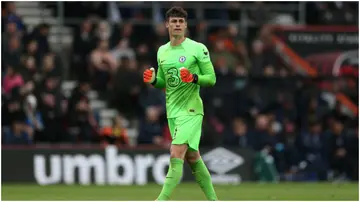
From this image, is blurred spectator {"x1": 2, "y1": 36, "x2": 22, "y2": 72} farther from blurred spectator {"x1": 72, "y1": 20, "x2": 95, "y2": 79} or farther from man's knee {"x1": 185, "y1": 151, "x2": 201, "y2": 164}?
man's knee {"x1": 185, "y1": 151, "x2": 201, "y2": 164}

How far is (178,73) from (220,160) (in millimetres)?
9901

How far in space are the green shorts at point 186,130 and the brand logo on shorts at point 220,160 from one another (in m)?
9.65

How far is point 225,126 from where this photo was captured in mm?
24109

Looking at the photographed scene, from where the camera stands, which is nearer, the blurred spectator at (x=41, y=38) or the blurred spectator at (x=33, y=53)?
the blurred spectator at (x=33, y=53)

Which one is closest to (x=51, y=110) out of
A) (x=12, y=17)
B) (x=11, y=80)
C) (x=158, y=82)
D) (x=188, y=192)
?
(x=11, y=80)

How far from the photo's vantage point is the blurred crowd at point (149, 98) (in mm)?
22906

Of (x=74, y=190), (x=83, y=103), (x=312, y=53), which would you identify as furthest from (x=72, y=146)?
(x=312, y=53)

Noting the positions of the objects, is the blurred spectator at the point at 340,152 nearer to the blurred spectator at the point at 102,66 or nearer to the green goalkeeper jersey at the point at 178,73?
the blurred spectator at the point at 102,66

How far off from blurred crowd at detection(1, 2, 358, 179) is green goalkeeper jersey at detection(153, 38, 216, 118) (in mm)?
9310

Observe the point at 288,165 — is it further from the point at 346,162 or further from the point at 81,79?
the point at 81,79

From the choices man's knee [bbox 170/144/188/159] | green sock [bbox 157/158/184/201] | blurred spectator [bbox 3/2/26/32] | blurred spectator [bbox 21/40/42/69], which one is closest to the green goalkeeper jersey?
man's knee [bbox 170/144/188/159]

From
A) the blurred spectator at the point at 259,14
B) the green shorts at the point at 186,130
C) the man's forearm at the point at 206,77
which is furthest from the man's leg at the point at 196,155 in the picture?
the blurred spectator at the point at 259,14

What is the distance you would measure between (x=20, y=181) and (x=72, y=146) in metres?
1.28

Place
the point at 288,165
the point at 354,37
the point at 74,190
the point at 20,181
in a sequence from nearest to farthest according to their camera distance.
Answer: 1. the point at 74,190
2. the point at 20,181
3. the point at 288,165
4. the point at 354,37
